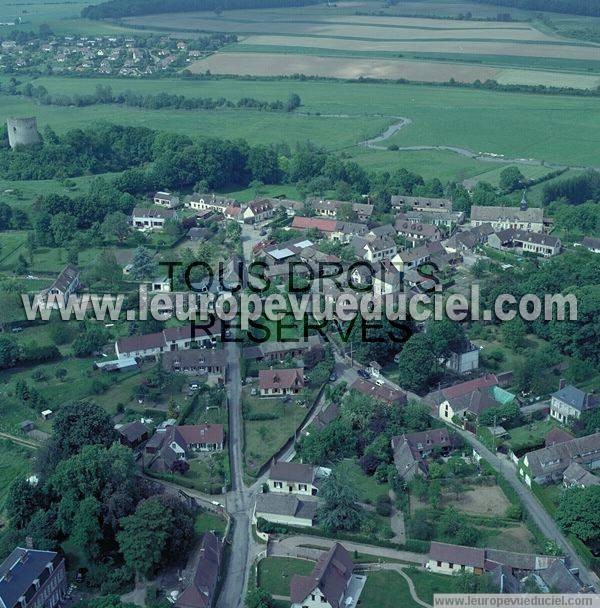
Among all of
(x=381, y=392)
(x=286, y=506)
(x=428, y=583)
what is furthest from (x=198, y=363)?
(x=428, y=583)

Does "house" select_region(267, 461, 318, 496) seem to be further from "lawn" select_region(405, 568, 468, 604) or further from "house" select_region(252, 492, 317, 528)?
"lawn" select_region(405, 568, 468, 604)

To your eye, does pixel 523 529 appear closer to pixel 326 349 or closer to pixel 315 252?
pixel 326 349

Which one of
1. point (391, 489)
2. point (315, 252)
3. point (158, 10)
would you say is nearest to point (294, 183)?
point (315, 252)

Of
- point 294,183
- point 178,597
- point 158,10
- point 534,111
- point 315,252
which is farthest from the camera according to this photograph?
point 158,10

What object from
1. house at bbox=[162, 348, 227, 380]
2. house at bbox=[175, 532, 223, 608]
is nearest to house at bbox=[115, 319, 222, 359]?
house at bbox=[162, 348, 227, 380]

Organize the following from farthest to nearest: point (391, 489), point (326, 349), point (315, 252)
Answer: point (315, 252) < point (326, 349) < point (391, 489)

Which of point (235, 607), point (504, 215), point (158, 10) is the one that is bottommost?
point (235, 607)

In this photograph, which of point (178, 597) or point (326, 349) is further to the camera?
point (326, 349)
